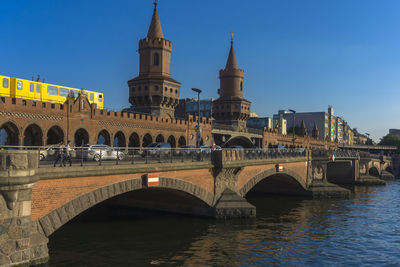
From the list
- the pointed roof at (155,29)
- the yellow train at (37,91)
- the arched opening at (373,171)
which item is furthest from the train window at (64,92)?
the arched opening at (373,171)

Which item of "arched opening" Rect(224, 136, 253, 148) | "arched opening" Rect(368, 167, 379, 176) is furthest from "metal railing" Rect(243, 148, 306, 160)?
"arched opening" Rect(368, 167, 379, 176)

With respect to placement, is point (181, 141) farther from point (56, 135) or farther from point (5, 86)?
point (5, 86)

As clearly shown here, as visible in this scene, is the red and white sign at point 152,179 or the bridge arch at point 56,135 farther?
the bridge arch at point 56,135

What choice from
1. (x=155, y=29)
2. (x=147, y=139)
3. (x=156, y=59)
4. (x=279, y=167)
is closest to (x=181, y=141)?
(x=147, y=139)

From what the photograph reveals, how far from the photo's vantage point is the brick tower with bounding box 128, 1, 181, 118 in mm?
63781

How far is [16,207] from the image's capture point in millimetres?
14930

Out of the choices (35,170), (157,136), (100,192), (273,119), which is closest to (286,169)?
(157,136)

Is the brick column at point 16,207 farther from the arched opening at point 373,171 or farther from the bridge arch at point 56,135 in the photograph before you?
the arched opening at point 373,171

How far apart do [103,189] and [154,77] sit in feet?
151

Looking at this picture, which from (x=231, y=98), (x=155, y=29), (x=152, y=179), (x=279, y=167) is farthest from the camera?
(x=231, y=98)

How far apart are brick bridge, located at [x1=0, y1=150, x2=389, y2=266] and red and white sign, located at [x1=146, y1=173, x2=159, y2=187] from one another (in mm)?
214

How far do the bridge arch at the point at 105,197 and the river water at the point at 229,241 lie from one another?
2301 millimetres

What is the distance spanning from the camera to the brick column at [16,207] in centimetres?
1444

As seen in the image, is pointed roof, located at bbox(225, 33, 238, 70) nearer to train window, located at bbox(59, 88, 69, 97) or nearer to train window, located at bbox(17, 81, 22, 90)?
train window, located at bbox(59, 88, 69, 97)
